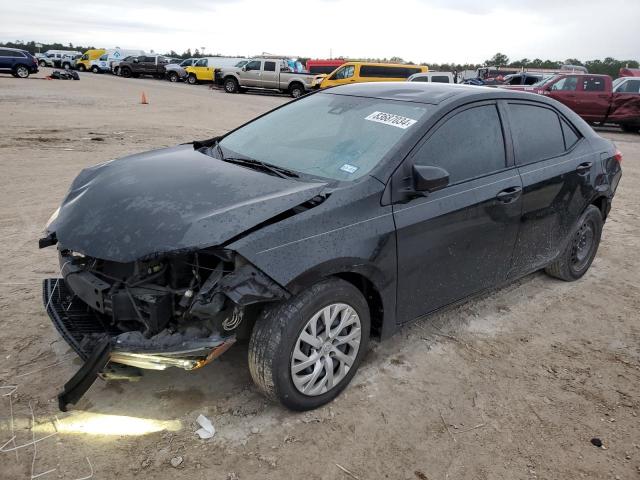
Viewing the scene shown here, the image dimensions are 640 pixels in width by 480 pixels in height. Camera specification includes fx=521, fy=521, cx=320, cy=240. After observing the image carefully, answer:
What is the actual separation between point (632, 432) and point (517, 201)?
5.11 ft

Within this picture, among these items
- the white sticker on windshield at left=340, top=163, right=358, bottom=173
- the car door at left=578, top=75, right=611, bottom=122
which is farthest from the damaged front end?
the car door at left=578, top=75, right=611, bottom=122

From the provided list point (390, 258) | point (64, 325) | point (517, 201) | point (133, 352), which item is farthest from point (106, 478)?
point (517, 201)

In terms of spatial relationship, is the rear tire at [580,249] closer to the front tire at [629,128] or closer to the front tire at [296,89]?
the front tire at [629,128]

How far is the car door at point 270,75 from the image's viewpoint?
2831cm

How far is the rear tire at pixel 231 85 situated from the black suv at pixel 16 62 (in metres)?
13.7

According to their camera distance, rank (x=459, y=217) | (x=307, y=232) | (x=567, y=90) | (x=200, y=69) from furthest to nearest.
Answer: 1. (x=200, y=69)
2. (x=567, y=90)
3. (x=459, y=217)
4. (x=307, y=232)

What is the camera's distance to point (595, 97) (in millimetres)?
16906

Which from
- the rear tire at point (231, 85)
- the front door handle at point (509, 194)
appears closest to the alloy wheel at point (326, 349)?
the front door handle at point (509, 194)

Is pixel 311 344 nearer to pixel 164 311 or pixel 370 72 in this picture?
pixel 164 311

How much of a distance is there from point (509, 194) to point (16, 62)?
37070 millimetres

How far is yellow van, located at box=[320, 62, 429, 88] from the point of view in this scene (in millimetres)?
23578

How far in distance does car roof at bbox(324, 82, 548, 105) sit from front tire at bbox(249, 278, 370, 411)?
57.0 inches

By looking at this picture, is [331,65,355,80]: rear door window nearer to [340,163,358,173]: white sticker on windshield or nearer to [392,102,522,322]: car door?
[392,102,522,322]: car door

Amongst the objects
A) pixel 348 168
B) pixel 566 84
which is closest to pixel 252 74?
pixel 566 84
